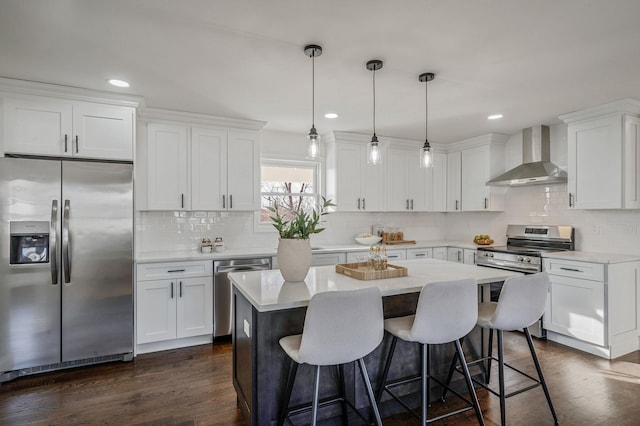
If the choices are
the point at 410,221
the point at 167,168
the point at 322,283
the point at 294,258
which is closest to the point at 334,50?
the point at 294,258

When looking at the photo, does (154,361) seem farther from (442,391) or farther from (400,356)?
(442,391)

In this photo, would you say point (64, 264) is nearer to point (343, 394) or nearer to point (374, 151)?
point (343, 394)

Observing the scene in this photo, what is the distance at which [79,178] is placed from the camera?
3104 millimetres

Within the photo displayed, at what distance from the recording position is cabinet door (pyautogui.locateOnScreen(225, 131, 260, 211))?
415 centimetres

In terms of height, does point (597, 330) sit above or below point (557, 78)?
below

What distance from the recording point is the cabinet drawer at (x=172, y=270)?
3.45 m

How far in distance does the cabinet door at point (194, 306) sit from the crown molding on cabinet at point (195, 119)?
68.0 inches

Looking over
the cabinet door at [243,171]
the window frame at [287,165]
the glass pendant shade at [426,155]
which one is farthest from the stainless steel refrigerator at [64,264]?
the glass pendant shade at [426,155]

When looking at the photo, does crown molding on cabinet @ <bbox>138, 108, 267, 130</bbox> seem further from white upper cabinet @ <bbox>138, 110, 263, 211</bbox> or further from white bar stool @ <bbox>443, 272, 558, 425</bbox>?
white bar stool @ <bbox>443, 272, 558, 425</bbox>

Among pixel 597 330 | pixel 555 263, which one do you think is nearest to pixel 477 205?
pixel 555 263

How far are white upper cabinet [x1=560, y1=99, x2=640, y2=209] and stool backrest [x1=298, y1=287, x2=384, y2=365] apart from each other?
3206 mm

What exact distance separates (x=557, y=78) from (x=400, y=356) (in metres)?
2.54

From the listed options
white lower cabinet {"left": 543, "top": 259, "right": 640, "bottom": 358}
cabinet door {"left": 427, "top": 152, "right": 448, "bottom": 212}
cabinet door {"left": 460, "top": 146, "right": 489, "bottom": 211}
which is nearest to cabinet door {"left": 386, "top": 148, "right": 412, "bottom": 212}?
cabinet door {"left": 427, "top": 152, "right": 448, "bottom": 212}

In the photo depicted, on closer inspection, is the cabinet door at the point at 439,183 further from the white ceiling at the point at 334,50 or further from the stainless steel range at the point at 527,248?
the white ceiling at the point at 334,50
